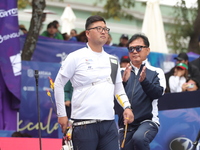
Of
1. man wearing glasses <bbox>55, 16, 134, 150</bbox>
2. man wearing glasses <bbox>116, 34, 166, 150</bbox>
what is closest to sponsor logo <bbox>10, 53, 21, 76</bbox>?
man wearing glasses <bbox>116, 34, 166, 150</bbox>

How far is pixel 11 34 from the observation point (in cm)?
1027

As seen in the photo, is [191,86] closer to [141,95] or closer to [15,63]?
[15,63]

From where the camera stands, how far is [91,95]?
6105mm

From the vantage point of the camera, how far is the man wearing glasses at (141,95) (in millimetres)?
7238

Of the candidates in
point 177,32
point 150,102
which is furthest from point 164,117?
point 177,32

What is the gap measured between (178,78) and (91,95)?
18.9ft

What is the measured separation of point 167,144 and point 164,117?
50 cm

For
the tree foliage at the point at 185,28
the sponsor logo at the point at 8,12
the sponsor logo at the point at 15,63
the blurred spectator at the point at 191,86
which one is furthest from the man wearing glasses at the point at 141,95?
the tree foliage at the point at 185,28

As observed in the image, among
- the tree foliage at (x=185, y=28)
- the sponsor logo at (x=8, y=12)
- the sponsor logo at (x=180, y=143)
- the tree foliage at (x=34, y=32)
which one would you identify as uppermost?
the sponsor logo at (x=8, y=12)

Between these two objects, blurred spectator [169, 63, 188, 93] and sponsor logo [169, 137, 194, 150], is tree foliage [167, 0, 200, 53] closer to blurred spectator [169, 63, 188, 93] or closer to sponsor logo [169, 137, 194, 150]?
blurred spectator [169, 63, 188, 93]

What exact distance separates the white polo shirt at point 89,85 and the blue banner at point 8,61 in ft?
13.7

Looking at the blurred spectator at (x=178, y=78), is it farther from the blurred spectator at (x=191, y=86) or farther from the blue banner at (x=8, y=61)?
the blue banner at (x=8, y=61)

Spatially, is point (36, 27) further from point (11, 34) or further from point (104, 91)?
point (104, 91)

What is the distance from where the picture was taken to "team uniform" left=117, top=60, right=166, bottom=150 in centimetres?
729
